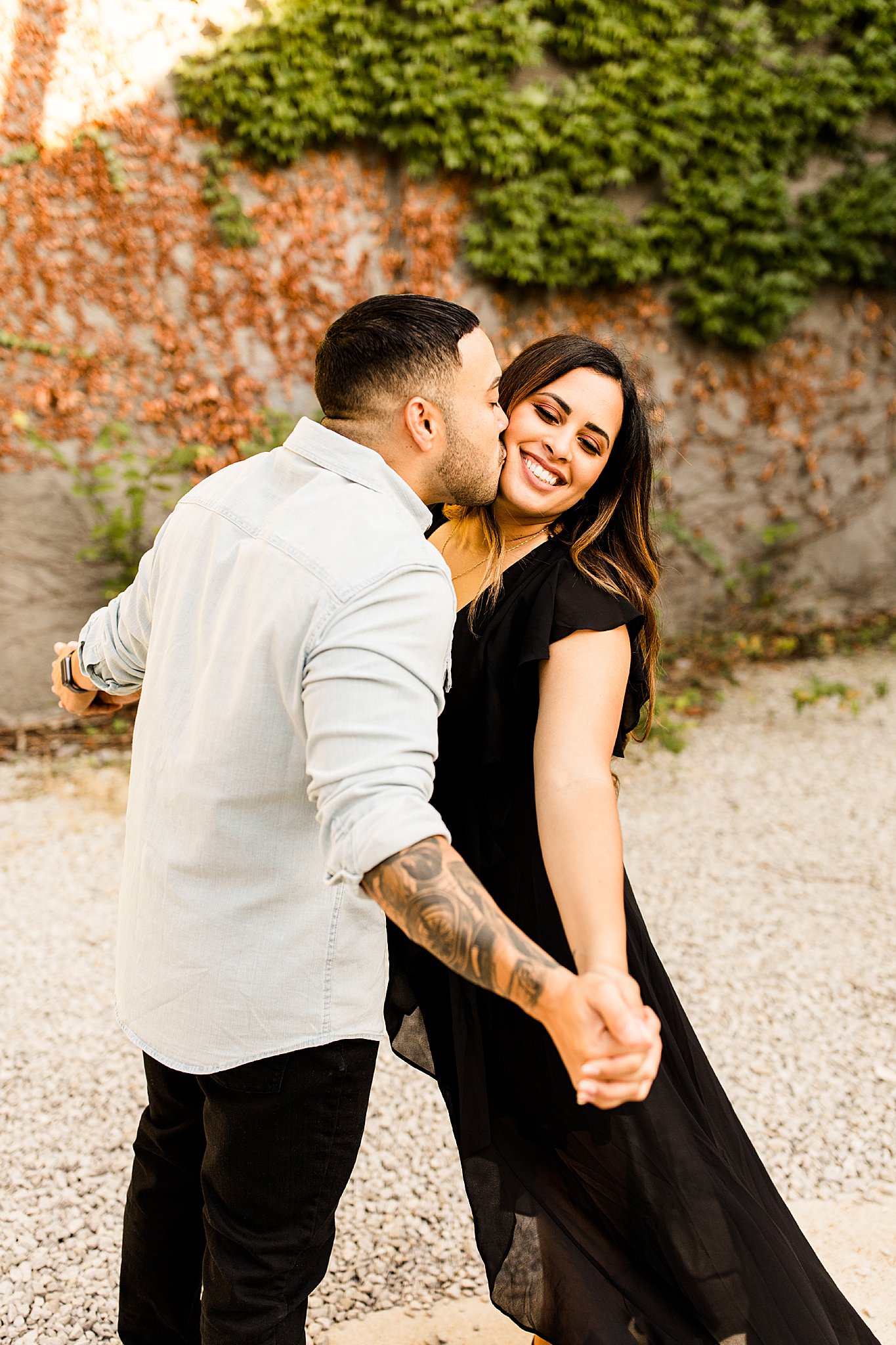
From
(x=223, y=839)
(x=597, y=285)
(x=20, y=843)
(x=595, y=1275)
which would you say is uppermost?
(x=597, y=285)

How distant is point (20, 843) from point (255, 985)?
305 cm

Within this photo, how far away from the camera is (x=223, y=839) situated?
4.11 ft

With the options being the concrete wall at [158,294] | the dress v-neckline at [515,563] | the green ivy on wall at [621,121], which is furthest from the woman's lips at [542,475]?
the green ivy on wall at [621,121]

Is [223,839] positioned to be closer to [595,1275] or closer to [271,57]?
[595,1275]

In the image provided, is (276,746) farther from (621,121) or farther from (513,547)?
(621,121)

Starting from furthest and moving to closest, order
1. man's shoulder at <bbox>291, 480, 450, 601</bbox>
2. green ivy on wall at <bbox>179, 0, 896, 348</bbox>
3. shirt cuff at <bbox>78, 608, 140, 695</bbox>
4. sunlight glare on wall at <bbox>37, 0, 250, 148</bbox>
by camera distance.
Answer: green ivy on wall at <bbox>179, 0, 896, 348</bbox>
sunlight glare on wall at <bbox>37, 0, 250, 148</bbox>
shirt cuff at <bbox>78, 608, 140, 695</bbox>
man's shoulder at <bbox>291, 480, 450, 601</bbox>

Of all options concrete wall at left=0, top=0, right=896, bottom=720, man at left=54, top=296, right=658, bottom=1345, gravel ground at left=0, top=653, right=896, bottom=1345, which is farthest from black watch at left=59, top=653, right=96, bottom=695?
concrete wall at left=0, top=0, right=896, bottom=720

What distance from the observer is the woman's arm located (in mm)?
1207

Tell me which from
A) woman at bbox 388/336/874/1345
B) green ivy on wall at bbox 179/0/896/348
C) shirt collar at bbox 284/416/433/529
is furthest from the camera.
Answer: green ivy on wall at bbox 179/0/896/348

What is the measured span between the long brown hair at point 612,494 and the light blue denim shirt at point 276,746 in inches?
22.8

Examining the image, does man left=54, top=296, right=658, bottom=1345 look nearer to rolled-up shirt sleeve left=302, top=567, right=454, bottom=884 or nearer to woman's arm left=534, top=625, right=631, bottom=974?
rolled-up shirt sleeve left=302, top=567, right=454, bottom=884

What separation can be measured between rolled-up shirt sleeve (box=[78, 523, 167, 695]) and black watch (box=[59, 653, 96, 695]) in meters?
0.06

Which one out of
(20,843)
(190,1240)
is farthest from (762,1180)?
(20,843)

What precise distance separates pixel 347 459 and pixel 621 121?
15.7 ft
